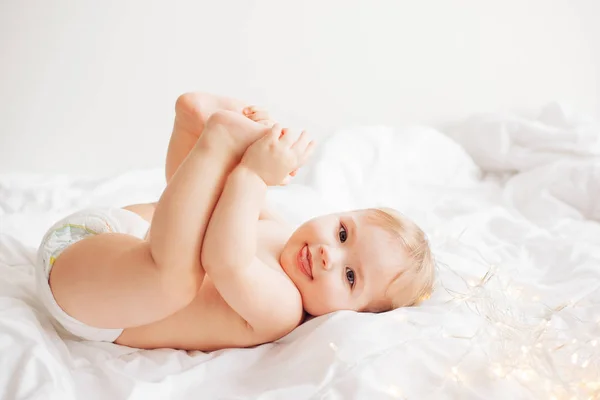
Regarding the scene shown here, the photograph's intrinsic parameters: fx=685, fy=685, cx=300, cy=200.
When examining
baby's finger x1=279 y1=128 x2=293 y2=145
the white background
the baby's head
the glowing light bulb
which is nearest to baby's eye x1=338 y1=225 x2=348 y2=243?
the baby's head

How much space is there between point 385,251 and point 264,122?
34 cm

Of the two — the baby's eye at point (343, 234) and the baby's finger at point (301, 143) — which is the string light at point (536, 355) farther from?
the baby's finger at point (301, 143)

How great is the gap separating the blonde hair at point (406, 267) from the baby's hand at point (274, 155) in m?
0.27

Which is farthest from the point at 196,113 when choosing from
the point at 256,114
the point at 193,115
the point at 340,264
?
the point at 340,264

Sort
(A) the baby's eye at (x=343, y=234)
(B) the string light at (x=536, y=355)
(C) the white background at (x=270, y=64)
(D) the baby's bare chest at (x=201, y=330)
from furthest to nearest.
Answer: (C) the white background at (x=270, y=64) → (A) the baby's eye at (x=343, y=234) → (D) the baby's bare chest at (x=201, y=330) → (B) the string light at (x=536, y=355)

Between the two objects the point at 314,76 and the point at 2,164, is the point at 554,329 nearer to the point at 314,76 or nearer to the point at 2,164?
the point at 314,76

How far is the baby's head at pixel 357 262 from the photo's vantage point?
1.22 meters

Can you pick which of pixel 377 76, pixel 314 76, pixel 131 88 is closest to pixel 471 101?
pixel 377 76

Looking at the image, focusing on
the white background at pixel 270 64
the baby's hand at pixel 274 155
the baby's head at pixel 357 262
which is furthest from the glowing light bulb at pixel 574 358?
the white background at pixel 270 64

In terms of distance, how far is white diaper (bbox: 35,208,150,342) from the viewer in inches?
43.8

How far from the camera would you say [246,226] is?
106 centimetres

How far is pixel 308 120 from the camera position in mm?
2299

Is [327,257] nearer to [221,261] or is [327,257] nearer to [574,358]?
[221,261]

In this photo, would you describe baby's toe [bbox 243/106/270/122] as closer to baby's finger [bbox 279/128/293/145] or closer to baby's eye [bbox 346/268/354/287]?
baby's finger [bbox 279/128/293/145]
